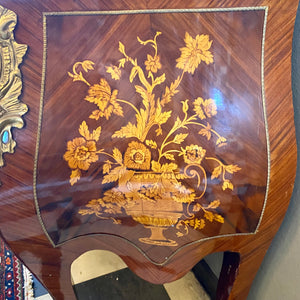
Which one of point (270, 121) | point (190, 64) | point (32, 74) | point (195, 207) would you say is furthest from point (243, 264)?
point (32, 74)

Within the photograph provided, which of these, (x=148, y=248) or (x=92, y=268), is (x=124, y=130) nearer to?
(x=148, y=248)

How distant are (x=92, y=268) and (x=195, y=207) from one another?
772mm

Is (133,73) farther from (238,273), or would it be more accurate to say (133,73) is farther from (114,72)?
(238,273)

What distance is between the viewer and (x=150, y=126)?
0.43 m

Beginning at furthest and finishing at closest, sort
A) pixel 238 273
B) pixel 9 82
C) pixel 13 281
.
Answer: pixel 13 281
pixel 238 273
pixel 9 82

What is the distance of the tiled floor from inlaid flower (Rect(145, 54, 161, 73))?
0.82 metres

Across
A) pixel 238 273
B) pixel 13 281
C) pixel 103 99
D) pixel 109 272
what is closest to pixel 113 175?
pixel 103 99

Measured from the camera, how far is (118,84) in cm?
41

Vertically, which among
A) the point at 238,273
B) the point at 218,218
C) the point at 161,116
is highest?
the point at 161,116

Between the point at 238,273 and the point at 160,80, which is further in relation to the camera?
the point at 238,273

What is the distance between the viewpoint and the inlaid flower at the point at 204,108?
16.4 inches

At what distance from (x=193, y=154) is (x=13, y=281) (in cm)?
96

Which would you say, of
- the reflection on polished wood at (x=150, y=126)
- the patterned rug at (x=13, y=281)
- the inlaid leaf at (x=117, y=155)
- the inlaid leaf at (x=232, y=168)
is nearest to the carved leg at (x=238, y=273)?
the reflection on polished wood at (x=150, y=126)

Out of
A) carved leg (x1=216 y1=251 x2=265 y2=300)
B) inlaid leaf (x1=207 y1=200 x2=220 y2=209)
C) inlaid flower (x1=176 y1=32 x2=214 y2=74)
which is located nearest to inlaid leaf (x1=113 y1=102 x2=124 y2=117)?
inlaid flower (x1=176 y1=32 x2=214 y2=74)
